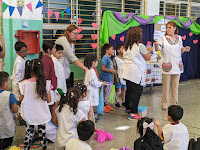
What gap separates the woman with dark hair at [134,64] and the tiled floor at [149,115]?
1.31 ft

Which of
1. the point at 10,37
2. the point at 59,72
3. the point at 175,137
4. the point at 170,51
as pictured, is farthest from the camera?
the point at 10,37

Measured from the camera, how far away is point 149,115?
5.06 m

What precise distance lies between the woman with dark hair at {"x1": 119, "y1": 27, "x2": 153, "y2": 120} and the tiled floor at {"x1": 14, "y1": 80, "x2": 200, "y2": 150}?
1.31 feet

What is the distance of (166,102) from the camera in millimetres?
5465

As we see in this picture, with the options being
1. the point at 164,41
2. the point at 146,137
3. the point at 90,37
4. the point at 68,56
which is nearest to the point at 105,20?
the point at 90,37

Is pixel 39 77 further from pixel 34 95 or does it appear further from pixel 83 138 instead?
pixel 83 138

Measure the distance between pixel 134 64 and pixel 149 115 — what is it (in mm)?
1033

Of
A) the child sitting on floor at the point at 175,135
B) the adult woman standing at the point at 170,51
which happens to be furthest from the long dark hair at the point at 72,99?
the adult woman standing at the point at 170,51

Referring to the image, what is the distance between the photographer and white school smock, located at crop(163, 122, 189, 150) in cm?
279

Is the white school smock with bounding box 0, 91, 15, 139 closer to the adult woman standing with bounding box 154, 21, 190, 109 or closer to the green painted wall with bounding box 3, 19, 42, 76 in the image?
the green painted wall with bounding box 3, 19, 42, 76

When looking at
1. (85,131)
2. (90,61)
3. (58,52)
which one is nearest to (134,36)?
(90,61)

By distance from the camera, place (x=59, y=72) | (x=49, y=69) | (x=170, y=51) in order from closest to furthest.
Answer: (x=49, y=69)
(x=59, y=72)
(x=170, y=51)

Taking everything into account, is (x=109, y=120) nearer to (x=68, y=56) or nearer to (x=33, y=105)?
(x=68, y=56)

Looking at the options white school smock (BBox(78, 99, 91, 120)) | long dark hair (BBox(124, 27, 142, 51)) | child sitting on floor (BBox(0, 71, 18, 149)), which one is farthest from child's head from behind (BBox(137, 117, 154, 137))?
long dark hair (BBox(124, 27, 142, 51))
